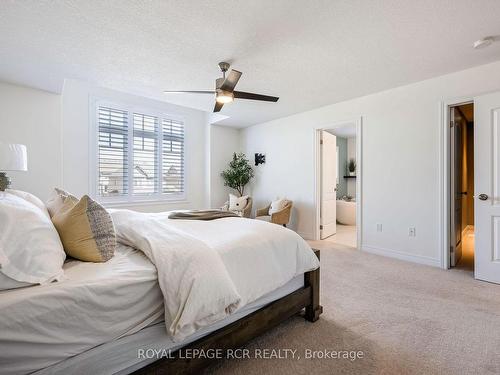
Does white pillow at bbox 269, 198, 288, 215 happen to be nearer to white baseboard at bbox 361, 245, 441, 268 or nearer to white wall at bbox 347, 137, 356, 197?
white baseboard at bbox 361, 245, 441, 268

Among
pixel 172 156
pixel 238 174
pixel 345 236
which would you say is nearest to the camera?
pixel 345 236

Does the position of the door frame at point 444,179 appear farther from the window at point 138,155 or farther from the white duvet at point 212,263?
the window at point 138,155

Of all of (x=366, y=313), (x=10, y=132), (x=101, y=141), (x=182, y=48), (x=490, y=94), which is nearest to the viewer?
(x=366, y=313)

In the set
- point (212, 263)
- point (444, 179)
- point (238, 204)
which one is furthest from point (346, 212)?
point (212, 263)

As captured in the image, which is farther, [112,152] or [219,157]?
[219,157]

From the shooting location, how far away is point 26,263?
3.35 ft

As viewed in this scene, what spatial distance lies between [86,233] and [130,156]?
3.59 m

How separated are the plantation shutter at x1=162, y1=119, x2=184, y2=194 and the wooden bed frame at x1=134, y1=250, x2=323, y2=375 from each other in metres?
3.88

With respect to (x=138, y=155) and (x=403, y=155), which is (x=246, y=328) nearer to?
(x=403, y=155)

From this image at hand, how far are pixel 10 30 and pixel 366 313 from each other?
3940mm

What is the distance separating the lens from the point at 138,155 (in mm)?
4680

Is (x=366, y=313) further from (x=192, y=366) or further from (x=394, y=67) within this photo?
(x=394, y=67)

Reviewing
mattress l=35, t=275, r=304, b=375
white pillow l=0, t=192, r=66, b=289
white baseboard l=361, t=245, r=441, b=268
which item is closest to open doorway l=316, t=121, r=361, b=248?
white baseboard l=361, t=245, r=441, b=268

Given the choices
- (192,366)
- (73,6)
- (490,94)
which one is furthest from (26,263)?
(490,94)
